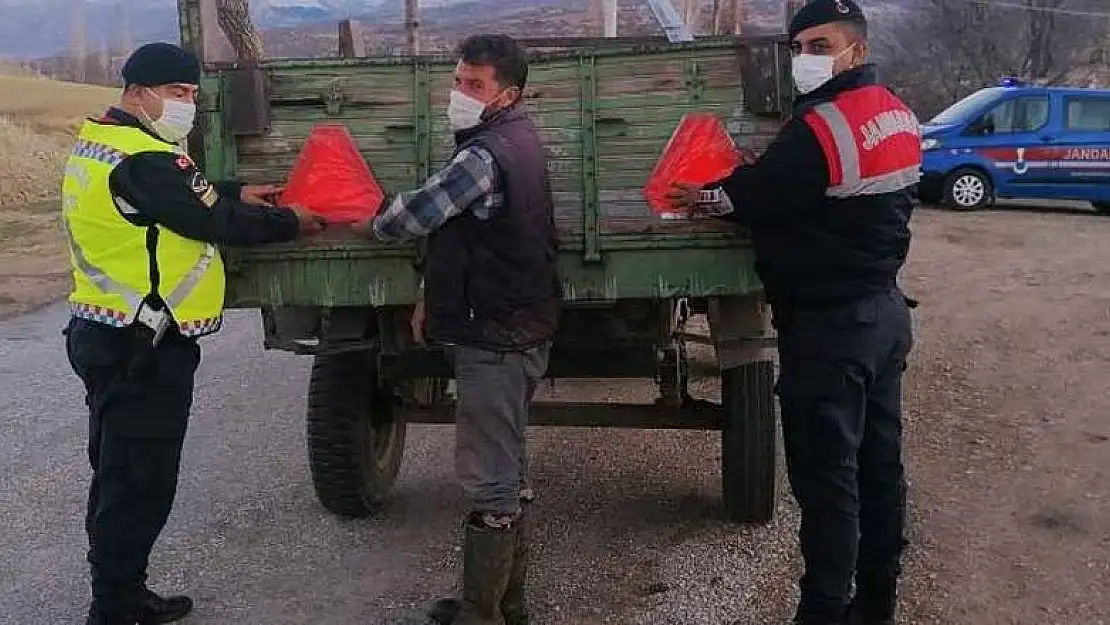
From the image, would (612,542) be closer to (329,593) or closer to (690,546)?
(690,546)

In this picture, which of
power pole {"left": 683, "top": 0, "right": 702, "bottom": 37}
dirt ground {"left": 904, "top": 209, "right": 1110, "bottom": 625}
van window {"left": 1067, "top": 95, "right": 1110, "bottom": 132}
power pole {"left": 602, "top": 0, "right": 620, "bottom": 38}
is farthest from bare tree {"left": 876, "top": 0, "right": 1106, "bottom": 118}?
power pole {"left": 602, "top": 0, "right": 620, "bottom": 38}

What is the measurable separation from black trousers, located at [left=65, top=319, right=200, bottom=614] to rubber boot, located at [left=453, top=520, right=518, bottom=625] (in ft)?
3.42

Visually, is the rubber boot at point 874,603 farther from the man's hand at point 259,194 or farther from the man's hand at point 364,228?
the man's hand at point 259,194

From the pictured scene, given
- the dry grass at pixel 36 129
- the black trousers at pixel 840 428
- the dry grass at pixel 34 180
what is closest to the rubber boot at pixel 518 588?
the black trousers at pixel 840 428

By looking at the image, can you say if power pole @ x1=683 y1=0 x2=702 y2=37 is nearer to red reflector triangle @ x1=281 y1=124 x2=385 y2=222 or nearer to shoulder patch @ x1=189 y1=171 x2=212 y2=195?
red reflector triangle @ x1=281 y1=124 x2=385 y2=222

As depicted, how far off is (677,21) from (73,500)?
360 centimetres

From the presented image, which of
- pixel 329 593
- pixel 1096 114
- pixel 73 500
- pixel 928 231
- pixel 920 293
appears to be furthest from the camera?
pixel 1096 114

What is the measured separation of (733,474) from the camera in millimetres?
4602

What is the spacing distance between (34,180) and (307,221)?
62.1 feet

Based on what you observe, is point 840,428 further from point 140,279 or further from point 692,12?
point 692,12

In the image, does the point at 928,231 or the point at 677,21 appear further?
the point at 928,231

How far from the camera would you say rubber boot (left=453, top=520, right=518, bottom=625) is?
3.62m

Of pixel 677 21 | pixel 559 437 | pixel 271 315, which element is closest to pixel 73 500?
pixel 271 315

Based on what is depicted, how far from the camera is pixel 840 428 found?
3402 mm
